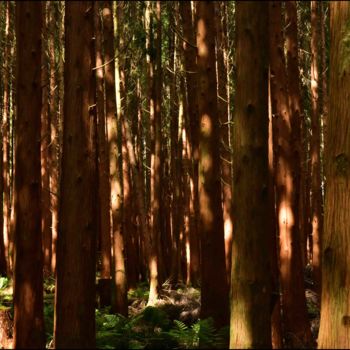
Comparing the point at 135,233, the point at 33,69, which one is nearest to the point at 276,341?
the point at 33,69

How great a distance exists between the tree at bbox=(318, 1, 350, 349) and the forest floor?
3.52m

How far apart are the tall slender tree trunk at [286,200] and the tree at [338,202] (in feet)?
13.9

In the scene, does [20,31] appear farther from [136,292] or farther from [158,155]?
[136,292]

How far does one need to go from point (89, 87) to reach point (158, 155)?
26.1ft

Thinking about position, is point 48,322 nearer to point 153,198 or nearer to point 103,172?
point 103,172

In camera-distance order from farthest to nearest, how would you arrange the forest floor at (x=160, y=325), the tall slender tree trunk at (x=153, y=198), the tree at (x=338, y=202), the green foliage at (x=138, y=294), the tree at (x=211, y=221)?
Answer: the green foliage at (x=138, y=294) < the tall slender tree trunk at (x=153, y=198) < the tree at (x=211, y=221) < the forest floor at (x=160, y=325) < the tree at (x=338, y=202)

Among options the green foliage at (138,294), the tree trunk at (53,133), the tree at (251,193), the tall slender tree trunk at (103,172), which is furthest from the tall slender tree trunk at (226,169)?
the tree at (251,193)

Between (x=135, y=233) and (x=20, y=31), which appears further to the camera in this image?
(x=135, y=233)

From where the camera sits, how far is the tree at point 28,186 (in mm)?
6754

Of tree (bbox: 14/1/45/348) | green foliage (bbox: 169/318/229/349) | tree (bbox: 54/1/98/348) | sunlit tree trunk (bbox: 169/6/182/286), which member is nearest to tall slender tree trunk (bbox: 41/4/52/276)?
sunlit tree trunk (bbox: 169/6/182/286)

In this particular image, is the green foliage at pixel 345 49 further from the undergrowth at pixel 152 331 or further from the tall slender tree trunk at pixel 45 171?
the tall slender tree trunk at pixel 45 171

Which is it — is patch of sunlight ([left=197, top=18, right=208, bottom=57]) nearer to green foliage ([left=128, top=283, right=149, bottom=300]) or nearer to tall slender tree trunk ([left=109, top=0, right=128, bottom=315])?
tall slender tree trunk ([left=109, top=0, right=128, bottom=315])

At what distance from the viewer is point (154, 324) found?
35.0ft

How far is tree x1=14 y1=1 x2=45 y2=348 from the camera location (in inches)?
266
